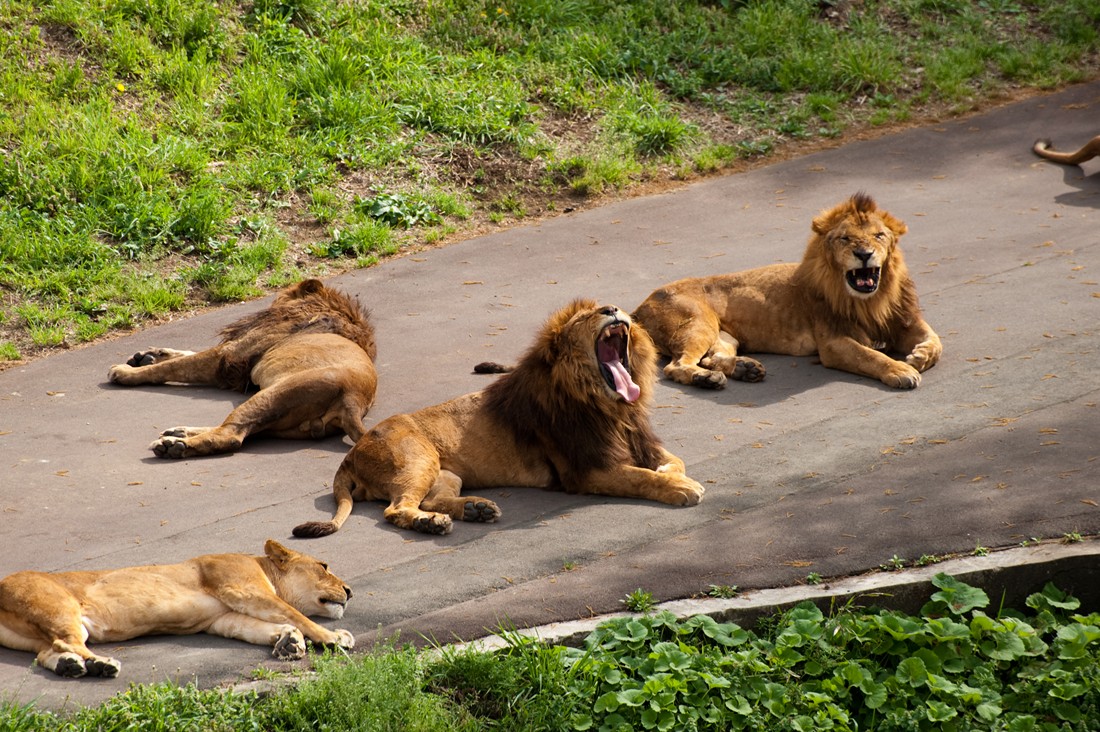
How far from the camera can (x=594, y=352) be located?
27.6 feet

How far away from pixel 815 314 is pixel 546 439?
3.33 metres

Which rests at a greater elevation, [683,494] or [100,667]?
[100,667]

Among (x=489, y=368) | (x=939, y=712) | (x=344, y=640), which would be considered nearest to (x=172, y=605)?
(x=344, y=640)

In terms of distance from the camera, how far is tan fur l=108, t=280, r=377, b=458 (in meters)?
9.53

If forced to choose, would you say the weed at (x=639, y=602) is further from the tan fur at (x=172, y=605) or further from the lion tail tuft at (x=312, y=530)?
the lion tail tuft at (x=312, y=530)

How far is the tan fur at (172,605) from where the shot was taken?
611 centimetres

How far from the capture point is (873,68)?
17719mm

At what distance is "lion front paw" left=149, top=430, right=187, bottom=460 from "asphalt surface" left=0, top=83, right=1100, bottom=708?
14cm

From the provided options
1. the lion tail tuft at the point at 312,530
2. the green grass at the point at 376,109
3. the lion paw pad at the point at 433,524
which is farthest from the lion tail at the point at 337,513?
the green grass at the point at 376,109

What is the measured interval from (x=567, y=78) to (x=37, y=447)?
9282mm

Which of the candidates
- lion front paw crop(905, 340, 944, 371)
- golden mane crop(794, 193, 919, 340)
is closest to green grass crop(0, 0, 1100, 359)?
golden mane crop(794, 193, 919, 340)

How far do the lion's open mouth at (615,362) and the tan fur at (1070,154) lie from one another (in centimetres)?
901

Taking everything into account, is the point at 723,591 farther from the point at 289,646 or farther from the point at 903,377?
the point at 903,377

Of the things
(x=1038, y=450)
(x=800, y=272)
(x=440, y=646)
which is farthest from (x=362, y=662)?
(x=800, y=272)
